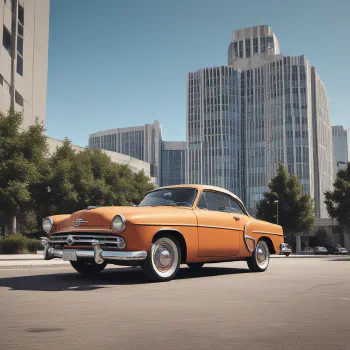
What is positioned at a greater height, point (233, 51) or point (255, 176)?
point (233, 51)

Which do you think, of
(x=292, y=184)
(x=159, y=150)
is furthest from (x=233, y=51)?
(x=292, y=184)

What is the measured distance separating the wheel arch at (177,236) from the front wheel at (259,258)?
8.10 feet

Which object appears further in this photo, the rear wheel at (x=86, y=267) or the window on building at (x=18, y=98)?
the window on building at (x=18, y=98)

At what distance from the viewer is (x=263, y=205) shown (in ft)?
173

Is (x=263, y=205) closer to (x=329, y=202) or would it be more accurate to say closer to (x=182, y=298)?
(x=329, y=202)

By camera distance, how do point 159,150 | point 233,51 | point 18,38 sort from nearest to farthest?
point 18,38, point 233,51, point 159,150

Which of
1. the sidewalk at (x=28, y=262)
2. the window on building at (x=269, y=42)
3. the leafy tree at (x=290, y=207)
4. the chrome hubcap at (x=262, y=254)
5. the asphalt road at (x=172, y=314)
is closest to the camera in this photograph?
the asphalt road at (x=172, y=314)

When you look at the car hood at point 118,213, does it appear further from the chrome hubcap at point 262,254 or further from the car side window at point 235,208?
the chrome hubcap at point 262,254

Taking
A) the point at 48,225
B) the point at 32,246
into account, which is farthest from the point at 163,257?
the point at 32,246

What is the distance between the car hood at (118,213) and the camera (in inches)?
315

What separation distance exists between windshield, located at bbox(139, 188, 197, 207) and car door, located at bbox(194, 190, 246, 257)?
21 centimetres

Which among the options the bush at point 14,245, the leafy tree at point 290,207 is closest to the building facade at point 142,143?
the leafy tree at point 290,207

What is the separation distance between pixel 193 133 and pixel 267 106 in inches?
861

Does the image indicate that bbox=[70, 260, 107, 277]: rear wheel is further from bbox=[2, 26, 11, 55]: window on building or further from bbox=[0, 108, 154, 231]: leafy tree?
bbox=[2, 26, 11, 55]: window on building
